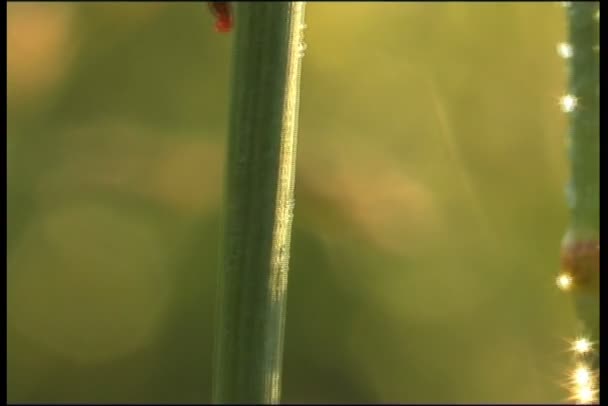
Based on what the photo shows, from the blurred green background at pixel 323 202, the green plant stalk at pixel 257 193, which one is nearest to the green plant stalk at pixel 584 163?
the green plant stalk at pixel 257 193

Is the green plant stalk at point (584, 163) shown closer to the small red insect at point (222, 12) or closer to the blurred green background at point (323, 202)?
the small red insect at point (222, 12)

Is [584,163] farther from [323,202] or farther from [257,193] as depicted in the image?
[323,202]

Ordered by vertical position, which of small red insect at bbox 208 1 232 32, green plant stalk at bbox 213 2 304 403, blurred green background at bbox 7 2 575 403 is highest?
blurred green background at bbox 7 2 575 403

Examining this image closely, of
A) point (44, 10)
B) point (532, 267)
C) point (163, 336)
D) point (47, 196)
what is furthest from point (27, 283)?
point (532, 267)

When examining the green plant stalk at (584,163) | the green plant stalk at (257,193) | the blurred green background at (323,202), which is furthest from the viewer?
the blurred green background at (323,202)

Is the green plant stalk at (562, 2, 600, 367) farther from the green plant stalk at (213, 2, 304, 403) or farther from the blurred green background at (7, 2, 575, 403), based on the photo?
the blurred green background at (7, 2, 575, 403)

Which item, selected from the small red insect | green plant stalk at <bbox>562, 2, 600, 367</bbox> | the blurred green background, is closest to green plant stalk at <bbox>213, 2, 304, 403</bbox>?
the small red insect
